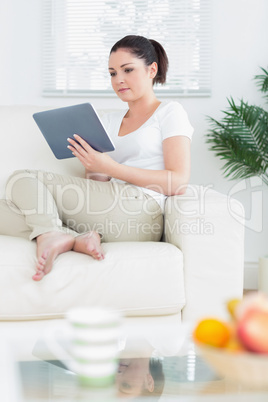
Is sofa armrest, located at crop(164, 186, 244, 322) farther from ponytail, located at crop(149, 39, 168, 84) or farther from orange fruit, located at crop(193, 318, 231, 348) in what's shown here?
orange fruit, located at crop(193, 318, 231, 348)

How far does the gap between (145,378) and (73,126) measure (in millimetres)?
1227

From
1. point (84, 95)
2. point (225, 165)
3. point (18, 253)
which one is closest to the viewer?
point (18, 253)

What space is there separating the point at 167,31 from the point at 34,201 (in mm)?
1740

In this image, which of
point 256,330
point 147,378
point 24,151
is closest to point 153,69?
point 24,151

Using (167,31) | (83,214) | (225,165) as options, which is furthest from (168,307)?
(167,31)

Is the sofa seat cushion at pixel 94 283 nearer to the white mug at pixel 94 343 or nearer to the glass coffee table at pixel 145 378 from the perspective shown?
the glass coffee table at pixel 145 378

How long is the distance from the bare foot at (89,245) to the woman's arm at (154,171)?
0.33 metres

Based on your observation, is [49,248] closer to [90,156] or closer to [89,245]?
[89,245]

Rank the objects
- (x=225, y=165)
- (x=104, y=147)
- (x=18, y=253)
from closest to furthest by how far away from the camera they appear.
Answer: (x=18, y=253) → (x=104, y=147) → (x=225, y=165)

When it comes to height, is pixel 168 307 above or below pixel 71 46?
below

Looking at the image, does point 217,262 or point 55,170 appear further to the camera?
point 55,170

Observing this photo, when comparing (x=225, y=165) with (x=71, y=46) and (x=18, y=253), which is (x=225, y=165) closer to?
(x=71, y=46)

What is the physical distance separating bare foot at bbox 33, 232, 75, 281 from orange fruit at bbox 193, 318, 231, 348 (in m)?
0.92

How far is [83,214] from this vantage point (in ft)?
6.14
